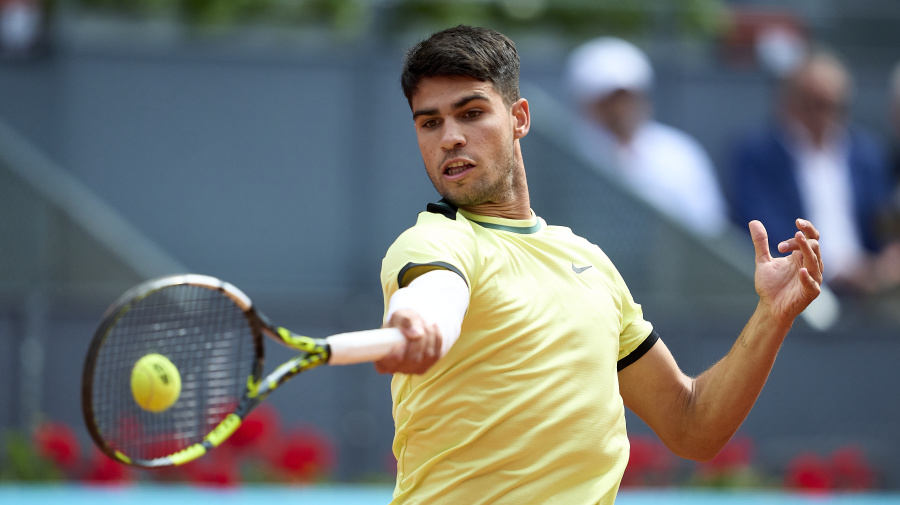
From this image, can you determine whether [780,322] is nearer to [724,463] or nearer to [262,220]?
[724,463]

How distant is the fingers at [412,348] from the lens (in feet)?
6.73

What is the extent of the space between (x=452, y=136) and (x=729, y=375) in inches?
37.4

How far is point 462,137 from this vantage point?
262 cm

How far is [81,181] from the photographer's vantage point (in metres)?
7.19

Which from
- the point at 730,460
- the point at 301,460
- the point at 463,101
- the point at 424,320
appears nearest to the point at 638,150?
the point at 730,460

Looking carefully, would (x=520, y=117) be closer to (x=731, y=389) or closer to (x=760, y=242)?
(x=760, y=242)

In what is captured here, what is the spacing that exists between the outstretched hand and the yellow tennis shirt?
1.62 ft

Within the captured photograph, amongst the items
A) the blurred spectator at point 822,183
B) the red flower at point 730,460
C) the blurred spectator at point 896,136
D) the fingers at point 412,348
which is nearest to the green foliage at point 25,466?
the red flower at point 730,460

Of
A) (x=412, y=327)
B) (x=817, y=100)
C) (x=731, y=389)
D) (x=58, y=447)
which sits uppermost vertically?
(x=817, y=100)

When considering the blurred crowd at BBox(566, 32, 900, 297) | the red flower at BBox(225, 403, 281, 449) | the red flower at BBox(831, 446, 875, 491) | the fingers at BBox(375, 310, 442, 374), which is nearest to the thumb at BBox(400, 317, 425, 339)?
the fingers at BBox(375, 310, 442, 374)

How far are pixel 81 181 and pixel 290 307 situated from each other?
158cm

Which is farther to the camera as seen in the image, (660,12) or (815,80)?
(660,12)

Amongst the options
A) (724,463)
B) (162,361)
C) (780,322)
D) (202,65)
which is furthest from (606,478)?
(202,65)

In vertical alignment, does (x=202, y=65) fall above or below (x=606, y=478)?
above
